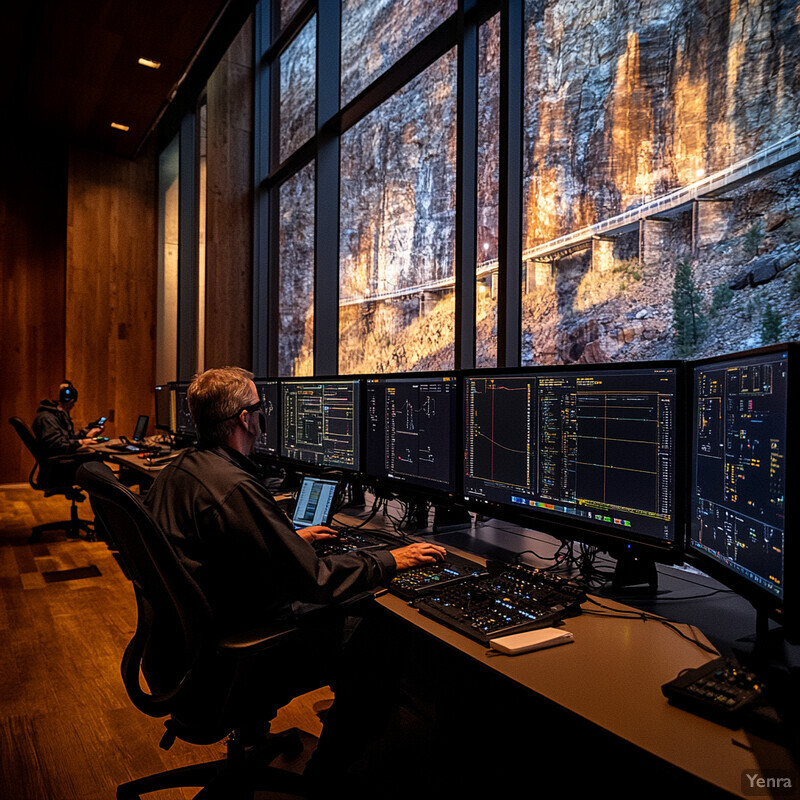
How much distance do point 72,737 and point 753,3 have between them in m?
3.34

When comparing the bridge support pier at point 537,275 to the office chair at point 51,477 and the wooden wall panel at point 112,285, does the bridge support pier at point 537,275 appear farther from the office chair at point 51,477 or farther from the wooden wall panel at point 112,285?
the wooden wall panel at point 112,285

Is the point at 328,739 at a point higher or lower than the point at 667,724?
lower

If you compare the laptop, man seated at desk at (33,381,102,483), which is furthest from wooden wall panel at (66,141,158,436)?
man seated at desk at (33,381,102,483)

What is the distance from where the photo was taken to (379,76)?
3.61 m

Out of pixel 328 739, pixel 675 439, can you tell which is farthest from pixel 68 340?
pixel 675 439

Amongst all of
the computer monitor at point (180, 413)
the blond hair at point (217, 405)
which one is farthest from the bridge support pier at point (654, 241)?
the computer monitor at point (180, 413)

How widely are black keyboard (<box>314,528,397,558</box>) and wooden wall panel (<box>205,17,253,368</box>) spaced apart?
3650mm

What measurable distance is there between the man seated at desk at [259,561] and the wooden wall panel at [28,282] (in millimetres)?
6775

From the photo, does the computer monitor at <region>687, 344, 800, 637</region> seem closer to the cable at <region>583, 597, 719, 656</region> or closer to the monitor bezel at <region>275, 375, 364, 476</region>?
the cable at <region>583, 597, 719, 656</region>

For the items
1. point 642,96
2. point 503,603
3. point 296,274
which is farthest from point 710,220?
point 296,274

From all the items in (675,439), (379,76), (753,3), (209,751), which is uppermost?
(379,76)

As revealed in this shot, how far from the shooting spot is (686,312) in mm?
2170

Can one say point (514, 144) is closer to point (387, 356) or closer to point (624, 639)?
point (387, 356)

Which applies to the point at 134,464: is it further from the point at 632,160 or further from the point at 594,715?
the point at 594,715
